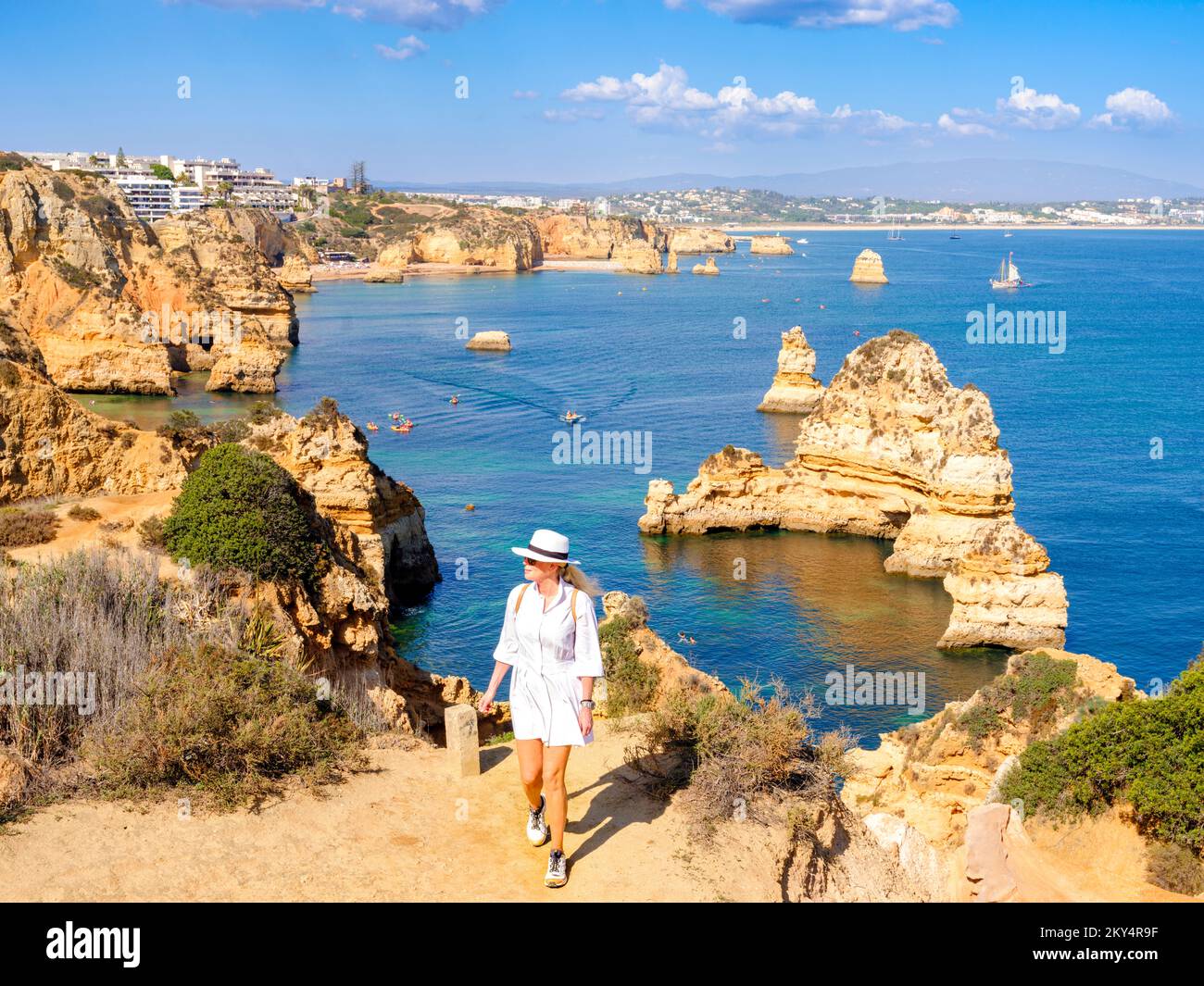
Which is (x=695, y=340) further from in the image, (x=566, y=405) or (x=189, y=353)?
(x=189, y=353)

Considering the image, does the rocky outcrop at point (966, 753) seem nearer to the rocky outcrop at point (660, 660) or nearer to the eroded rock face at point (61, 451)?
the rocky outcrop at point (660, 660)

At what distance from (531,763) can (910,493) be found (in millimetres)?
40362

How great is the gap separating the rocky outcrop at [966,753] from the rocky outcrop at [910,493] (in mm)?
15170

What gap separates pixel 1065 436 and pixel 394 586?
45678mm

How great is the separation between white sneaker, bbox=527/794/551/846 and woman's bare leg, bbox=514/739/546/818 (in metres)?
0.21

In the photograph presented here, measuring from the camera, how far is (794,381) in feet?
246

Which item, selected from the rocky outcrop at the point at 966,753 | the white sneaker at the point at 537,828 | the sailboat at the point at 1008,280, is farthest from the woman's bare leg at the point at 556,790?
the sailboat at the point at 1008,280

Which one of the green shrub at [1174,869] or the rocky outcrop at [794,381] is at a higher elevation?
the rocky outcrop at [794,381]

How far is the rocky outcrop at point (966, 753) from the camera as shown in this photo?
1924 cm

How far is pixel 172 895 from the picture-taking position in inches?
342

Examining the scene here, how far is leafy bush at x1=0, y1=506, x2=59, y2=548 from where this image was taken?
52.3 ft

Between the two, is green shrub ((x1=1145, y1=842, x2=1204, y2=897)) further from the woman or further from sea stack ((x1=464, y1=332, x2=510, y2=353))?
sea stack ((x1=464, y1=332, x2=510, y2=353))

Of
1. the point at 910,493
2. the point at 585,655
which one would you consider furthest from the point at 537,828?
the point at 910,493
